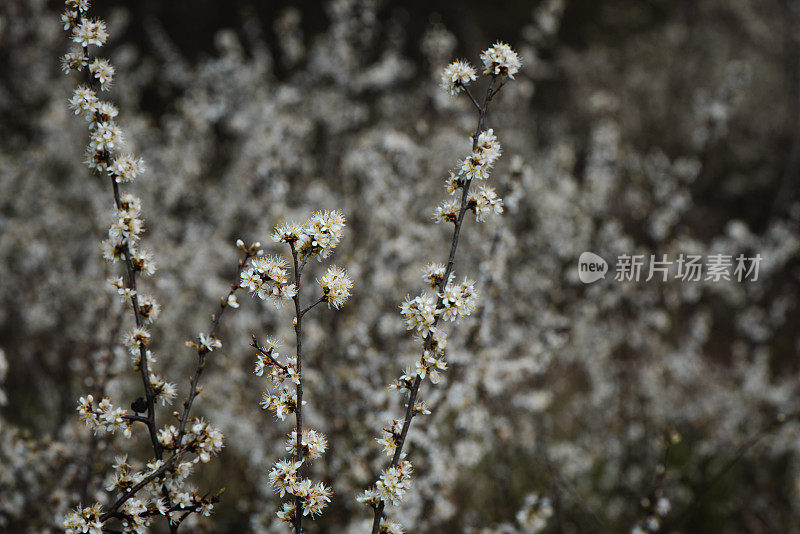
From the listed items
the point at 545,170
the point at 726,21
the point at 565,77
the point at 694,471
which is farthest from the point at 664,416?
the point at 726,21

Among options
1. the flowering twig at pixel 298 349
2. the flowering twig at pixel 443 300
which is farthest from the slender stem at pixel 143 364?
the flowering twig at pixel 443 300

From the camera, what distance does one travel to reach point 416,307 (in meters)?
1.78

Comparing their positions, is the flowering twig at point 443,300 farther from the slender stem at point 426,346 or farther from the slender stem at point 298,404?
the slender stem at point 298,404

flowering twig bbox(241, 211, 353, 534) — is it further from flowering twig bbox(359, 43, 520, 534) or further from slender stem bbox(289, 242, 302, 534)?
flowering twig bbox(359, 43, 520, 534)

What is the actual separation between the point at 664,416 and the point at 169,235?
5.10 metres

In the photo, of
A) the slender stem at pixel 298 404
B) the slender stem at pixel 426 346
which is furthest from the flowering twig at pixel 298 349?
the slender stem at pixel 426 346

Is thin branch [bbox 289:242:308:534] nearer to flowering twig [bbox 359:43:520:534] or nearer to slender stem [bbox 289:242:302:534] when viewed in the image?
slender stem [bbox 289:242:302:534]

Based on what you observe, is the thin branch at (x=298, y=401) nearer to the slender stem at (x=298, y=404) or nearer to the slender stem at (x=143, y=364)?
the slender stem at (x=298, y=404)

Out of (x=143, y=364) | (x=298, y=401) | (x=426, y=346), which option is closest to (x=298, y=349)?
(x=298, y=401)

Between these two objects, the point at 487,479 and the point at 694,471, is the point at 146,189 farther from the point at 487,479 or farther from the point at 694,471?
the point at 694,471

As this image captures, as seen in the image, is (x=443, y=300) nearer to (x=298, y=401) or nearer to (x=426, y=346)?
(x=426, y=346)

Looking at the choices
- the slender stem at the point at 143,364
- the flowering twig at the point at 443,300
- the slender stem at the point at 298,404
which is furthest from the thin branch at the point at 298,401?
the slender stem at the point at 143,364

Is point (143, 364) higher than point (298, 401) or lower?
higher

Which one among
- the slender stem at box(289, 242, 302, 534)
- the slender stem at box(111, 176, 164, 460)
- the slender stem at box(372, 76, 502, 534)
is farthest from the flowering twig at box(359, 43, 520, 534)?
the slender stem at box(111, 176, 164, 460)
